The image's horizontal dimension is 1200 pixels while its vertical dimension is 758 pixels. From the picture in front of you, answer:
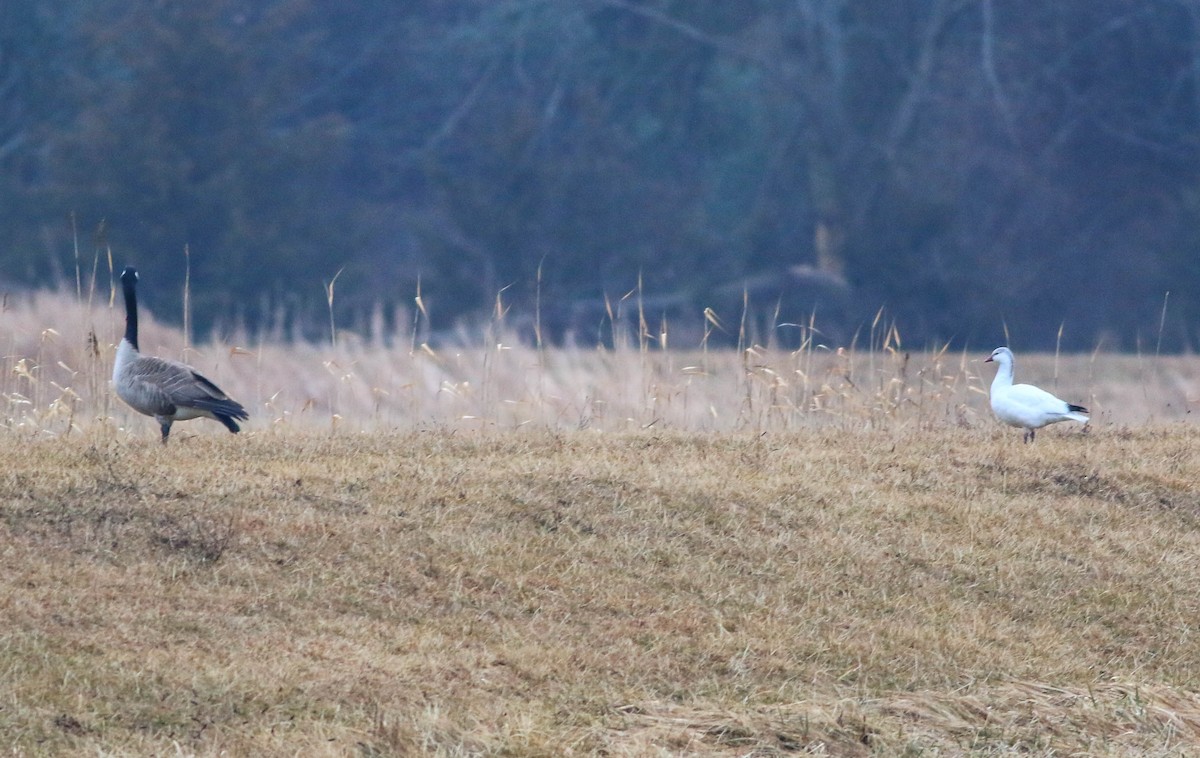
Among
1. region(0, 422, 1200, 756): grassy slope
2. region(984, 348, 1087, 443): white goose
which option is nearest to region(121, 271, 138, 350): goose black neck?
region(0, 422, 1200, 756): grassy slope

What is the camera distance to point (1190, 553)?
838 cm

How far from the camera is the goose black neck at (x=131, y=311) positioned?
10039mm

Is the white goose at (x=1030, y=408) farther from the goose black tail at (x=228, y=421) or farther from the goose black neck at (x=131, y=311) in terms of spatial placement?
the goose black neck at (x=131, y=311)

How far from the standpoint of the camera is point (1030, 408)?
404 inches

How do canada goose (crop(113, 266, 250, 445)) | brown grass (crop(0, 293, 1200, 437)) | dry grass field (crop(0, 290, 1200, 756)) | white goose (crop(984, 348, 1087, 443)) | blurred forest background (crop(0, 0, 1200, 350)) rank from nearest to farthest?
dry grass field (crop(0, 290, 1200, 756)), canada goose (crop(113, 266, 250, 445)), white goose (crop(984, 348, 1087, 443)), brown grass (crop(0, 293, 1200, 437)), blurred forest background (crop(0, 0, 1200, 350))

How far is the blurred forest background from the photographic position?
105 ft

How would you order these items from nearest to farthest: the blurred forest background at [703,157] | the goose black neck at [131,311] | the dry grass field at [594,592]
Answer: the dry grass field at [594,592] < the goose black neck at [131,311] < the blurred forest background at [703,157]

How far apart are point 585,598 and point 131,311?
4286 millimetres

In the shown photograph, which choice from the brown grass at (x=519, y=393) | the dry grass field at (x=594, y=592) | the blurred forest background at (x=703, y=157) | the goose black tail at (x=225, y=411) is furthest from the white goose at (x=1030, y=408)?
the blurred forest background at (x=703, y=157)

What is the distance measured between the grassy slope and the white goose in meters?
0.52

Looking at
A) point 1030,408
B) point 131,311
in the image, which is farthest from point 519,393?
point 1030,408

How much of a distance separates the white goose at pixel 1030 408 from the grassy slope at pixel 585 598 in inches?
20.6

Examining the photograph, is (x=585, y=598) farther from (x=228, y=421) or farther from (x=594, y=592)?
(x=228, y=421)

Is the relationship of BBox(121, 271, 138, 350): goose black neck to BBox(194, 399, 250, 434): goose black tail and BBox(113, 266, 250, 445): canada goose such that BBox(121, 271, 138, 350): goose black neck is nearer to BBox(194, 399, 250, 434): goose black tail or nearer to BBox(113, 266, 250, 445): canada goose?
BBox(113, 266, 250, 445): canada goose
